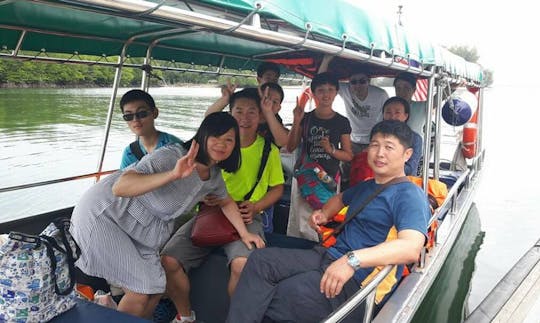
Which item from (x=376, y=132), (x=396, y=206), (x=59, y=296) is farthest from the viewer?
(x=376, y=132)

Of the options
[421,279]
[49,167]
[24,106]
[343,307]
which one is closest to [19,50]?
[343,307]

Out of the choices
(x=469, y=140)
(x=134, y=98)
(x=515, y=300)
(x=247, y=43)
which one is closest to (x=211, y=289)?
(x=134, y=98)

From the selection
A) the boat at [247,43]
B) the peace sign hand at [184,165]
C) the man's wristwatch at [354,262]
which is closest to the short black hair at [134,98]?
the boat at [247,43]

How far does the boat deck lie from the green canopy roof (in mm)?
2237

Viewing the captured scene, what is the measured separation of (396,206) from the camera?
2.04 m

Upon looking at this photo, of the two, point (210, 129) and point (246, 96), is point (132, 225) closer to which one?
point (210, 129)

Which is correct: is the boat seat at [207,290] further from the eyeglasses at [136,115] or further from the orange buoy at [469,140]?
the orange buoy at [469,140]

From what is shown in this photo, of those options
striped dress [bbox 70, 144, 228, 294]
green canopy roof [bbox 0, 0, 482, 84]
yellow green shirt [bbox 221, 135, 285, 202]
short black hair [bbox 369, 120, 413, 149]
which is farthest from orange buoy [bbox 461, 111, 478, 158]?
striped dress [bbox 70, 144, 228, 294]

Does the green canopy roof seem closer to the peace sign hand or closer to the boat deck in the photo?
the peace sign hand

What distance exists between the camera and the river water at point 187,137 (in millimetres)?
5508

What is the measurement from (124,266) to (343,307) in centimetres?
110

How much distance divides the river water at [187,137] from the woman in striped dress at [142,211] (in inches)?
118

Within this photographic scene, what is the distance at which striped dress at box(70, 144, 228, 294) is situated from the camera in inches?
80.4

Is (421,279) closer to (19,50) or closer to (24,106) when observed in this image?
(19,50)
